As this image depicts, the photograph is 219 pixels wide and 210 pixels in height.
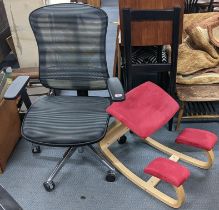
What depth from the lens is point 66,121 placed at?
157 centimetres

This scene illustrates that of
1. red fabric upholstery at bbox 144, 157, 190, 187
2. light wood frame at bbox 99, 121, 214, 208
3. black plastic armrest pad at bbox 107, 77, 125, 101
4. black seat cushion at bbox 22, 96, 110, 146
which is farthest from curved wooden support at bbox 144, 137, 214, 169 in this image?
black plastic armrest pad at bbox 107, 77, 125, 101

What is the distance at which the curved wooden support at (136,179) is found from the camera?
1554 millimetres

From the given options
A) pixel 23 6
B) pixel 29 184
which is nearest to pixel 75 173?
pixel 29 184

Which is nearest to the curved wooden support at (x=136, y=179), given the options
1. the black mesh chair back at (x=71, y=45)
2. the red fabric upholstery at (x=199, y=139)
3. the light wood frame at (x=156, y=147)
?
the light wood frame at (x=156, y=147)

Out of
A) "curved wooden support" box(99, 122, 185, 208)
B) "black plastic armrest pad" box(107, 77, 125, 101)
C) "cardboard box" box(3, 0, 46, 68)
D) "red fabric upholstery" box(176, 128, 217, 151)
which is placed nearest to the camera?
"black plastic armrest pad" box(107, 77, 125, 101)

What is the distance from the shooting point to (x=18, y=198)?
1.70 m

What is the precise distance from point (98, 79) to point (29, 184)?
0.81m

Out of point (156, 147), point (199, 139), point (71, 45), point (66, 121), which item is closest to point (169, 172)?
point (199, 139)

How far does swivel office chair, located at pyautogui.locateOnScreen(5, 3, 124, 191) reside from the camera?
148 cm

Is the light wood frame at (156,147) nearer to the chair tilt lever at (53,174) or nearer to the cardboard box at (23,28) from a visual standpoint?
the chair tilt lever at (53,174)

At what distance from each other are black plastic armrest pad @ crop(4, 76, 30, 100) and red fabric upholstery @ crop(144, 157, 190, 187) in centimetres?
83

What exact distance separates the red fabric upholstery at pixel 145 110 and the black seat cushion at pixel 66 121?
0.10 meters

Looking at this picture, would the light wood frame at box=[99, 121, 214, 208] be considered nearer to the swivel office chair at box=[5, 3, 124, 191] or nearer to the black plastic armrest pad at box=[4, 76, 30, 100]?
the swivel office chair at box=[5, 3, 124, 191]

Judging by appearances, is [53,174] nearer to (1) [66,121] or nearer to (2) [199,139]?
(1) [66,121]
